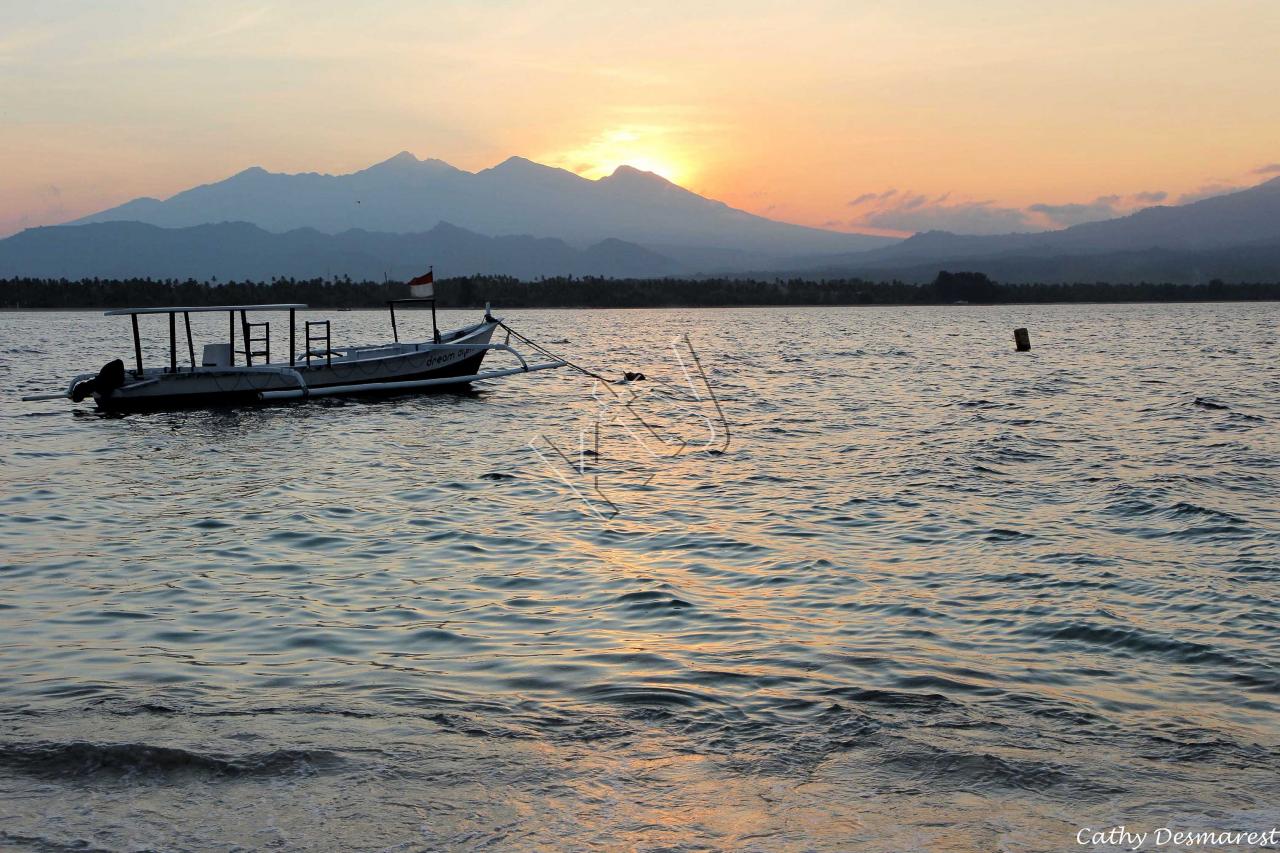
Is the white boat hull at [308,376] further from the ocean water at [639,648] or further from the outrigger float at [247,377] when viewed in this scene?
the ocean water at [639,648]

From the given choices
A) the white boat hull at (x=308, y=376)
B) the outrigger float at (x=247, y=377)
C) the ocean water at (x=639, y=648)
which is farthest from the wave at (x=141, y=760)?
the white boat hull at (x=308, y=376)

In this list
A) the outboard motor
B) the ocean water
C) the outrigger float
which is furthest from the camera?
the outrigger float

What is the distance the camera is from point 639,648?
1098cm

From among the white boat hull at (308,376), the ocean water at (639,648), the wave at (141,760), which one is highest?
the white boat hull at (308,376)

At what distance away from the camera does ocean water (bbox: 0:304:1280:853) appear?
283 inches

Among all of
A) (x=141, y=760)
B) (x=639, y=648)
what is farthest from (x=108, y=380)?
(x=141, y=760)

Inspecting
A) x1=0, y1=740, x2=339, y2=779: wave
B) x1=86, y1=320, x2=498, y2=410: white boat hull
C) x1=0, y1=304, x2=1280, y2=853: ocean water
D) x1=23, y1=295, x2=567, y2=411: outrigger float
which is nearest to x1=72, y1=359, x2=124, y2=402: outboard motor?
x1=23, y1=295, x2=567, y2=411: outrigger float

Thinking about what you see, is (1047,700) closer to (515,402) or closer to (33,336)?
(515,402)

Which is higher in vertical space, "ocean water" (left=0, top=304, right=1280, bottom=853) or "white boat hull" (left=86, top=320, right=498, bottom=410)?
"white boat hull" (left=86, top=320, right=498, bottom=410)

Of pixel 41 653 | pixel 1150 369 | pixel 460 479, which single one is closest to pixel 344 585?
pixel 41 653

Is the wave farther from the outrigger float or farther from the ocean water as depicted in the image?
the outrigger float

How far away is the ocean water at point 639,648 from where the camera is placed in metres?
7.18

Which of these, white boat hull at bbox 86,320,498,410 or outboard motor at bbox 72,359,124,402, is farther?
white boat hull at bbox 86,320,498,410

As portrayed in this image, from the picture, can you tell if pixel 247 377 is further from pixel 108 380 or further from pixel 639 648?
pixel 639 648
